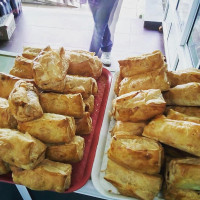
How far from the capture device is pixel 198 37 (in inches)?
97.0

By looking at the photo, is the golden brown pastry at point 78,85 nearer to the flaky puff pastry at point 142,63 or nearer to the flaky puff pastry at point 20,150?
the flaky puff pastry at point 142,63

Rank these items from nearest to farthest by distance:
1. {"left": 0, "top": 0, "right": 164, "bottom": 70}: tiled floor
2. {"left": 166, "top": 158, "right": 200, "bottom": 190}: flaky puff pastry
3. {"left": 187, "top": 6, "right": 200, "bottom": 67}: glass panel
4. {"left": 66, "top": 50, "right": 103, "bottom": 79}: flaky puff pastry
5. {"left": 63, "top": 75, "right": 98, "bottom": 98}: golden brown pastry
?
{"left": 166, "top": 158, "right": 200, "bottom": 190}: flaky puff pastry → {"left": 63, "top": 75, "right": 98, "bottom": 98}: golden brown pastry → {"left": 66, "top": 50, "right": 103, "bottom": 79}: flaky puff pastry → {"left": 187, "top": 6, "right": 200, "bottom": 67}: glass panel → {"left": 0, "top": 0, "right": 164, "bottom": 70}: tiled floor

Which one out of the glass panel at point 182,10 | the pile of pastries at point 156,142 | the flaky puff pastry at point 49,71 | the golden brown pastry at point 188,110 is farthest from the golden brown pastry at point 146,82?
the glass panel at point 182,10

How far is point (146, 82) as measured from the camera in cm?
129

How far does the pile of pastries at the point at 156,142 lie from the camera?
1.01m

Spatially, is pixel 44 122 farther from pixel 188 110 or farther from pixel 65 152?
pixel 188 110

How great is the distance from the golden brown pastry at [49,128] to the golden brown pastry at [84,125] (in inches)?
5.0

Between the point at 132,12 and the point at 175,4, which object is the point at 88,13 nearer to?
the point at 132,12

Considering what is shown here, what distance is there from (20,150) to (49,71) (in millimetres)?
420

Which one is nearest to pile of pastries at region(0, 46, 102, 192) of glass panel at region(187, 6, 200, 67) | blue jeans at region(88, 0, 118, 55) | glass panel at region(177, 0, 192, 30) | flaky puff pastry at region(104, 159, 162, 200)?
flaky puff pastry at region(104, 159, 162, 200)

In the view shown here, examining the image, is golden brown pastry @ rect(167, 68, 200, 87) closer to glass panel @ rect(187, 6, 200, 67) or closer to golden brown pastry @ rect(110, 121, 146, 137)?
golden brown pastry @ rect(110, 121, 146, 137)

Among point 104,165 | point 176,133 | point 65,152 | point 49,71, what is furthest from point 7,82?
point 176,133

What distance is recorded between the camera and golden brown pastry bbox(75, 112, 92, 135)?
128 cm

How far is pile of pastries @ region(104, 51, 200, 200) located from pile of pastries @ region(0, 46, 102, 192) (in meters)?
0.21
